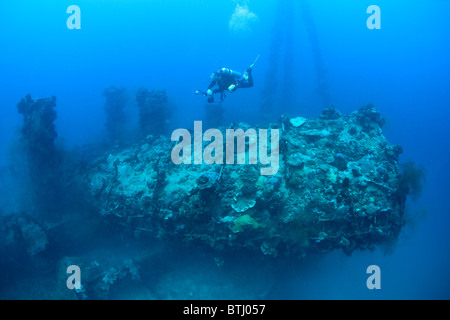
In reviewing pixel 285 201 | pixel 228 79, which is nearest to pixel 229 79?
pixel 228 79

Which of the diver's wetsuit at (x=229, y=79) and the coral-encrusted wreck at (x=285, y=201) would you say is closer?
the coral-encrusted wreck at (x=285, y=201)

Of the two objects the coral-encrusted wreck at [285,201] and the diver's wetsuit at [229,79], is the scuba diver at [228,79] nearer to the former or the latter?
the diver's wetsuit at [229,79]

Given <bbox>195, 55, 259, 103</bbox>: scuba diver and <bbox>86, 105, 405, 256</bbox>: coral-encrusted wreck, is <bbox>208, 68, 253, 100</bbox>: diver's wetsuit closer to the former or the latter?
<bbox>195, 55, 259, 103</bbox>: scuba diver

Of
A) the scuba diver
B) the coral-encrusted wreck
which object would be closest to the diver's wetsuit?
the scuba diver

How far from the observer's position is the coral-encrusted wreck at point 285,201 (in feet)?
22.4

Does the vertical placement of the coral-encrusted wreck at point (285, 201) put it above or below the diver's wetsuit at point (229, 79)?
below

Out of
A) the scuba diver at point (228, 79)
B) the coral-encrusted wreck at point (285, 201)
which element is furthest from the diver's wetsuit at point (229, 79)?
the coral-encrusted wreck at point (285, 201)

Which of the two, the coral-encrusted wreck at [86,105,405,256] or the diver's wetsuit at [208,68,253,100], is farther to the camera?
the diver's wetsuit at [208,68,253,100]

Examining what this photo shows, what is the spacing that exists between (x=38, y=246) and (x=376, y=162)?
1212cm

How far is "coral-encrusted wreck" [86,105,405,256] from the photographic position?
683cm

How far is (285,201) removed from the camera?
7098 millimetres

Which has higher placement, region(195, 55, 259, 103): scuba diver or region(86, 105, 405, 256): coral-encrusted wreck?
region(195, 55, 259, 103): scuba diver

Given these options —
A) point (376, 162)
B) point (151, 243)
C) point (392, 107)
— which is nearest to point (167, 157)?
point (151, 243)

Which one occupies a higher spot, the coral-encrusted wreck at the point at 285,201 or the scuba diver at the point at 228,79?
the scuba diver at the point at 228,79
